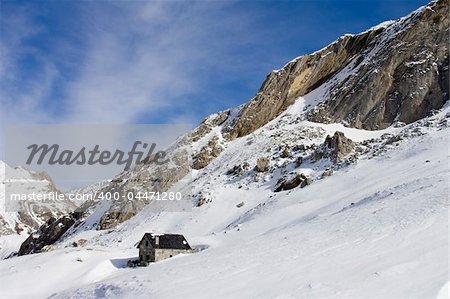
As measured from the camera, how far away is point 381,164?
55.6 m

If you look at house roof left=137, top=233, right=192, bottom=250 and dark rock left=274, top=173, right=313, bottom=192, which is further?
dark rock left=274, top=173, right=313, bottom=192

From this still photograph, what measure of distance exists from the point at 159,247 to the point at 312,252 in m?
21.8

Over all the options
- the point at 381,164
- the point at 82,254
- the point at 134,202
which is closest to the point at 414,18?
the point at 381,164

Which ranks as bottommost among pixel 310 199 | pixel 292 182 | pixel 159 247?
pixel 310 199

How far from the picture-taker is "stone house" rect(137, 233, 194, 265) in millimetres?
44344

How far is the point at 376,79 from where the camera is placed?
7831 centimetres

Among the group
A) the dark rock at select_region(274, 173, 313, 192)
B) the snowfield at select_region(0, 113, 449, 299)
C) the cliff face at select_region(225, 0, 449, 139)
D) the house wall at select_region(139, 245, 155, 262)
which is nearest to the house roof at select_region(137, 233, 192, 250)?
the house wall at select_region(139, 245, 155, 262)

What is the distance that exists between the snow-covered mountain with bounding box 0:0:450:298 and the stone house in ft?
6.02

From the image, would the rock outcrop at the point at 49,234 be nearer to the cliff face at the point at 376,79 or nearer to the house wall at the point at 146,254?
the cliff face at the point at 376,79

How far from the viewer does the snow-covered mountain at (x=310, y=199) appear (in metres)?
23.1

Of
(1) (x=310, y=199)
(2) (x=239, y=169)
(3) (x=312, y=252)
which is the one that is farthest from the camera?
(2) (x=239, y=169)

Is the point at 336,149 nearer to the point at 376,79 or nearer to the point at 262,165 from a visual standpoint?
the point at 262,165

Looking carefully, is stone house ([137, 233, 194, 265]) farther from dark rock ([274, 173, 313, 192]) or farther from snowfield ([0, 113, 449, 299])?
dark rock ([274, 173, 313, 192])

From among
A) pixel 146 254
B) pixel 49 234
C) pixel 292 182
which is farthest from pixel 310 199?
pixel 49 234
